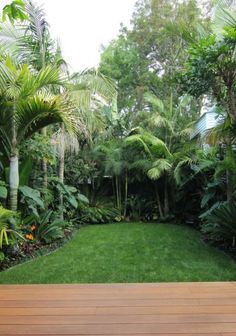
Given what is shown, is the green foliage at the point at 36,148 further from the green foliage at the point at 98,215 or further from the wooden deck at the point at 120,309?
the green foliage at the point at 98,215

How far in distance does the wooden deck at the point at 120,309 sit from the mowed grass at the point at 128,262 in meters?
1.21

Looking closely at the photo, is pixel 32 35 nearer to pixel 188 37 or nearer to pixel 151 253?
pixel 188 37

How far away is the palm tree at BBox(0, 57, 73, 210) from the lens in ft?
15.7

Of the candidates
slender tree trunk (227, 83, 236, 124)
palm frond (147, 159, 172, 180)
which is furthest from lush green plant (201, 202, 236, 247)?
palm frond (147, 159, 172, 180)

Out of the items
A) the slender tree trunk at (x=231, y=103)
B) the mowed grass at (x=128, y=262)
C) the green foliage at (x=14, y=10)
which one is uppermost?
the slender tree trunk at (x=231, y=103)

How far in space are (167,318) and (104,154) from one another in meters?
7.83

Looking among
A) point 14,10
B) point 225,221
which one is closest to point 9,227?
point 225,221

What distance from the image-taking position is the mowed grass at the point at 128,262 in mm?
4332

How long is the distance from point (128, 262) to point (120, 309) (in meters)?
2.55

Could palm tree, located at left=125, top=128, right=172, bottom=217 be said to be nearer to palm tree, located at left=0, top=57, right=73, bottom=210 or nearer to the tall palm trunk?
palm tree, located at left=0, top=57, right=73, bottom=210

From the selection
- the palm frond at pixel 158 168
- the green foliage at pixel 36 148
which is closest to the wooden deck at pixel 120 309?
the green foliage at pixel 36 148

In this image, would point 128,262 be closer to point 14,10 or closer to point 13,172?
point 13,172

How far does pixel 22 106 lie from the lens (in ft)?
16.4

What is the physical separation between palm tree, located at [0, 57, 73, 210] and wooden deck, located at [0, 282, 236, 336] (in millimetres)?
2612
